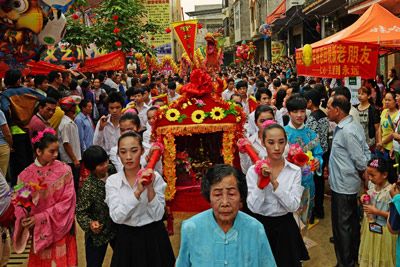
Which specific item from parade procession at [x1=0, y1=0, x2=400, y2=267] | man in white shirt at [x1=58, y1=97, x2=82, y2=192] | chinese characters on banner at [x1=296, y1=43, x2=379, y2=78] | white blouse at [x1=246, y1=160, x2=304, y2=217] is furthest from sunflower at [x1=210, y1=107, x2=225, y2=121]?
chinese characters on banner at [x1=296, y1=43, x2=379, y2=78]

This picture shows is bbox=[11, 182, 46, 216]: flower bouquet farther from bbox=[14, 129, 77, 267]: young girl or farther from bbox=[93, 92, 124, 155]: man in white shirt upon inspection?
bbox=[93, 92, 124, 155]: man in white shirt

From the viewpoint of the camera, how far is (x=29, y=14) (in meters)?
5.68

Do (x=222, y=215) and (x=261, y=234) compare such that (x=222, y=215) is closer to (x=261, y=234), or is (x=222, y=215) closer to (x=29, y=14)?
(x=261, y=234)

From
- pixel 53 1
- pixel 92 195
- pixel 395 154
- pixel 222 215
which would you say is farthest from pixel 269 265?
pixel 53 1

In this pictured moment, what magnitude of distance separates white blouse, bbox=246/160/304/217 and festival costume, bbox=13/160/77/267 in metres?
1.61

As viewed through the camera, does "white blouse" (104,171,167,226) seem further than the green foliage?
No

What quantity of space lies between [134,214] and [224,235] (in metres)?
1.23

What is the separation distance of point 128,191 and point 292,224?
4.51ft

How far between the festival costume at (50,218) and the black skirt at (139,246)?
60cm

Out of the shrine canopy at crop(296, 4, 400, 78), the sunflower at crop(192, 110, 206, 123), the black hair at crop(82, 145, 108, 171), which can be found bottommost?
the black hair at crop(82, 145, 108, 171)

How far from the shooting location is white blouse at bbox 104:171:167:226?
3.19 m

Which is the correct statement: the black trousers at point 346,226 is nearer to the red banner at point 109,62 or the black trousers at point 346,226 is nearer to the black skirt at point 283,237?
the black skirt at point 283,237

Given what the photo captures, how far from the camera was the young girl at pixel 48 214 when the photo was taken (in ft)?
11.9

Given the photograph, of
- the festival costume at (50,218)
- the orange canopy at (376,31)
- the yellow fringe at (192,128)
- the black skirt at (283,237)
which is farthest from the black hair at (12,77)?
the orange canopy at (376,31)
